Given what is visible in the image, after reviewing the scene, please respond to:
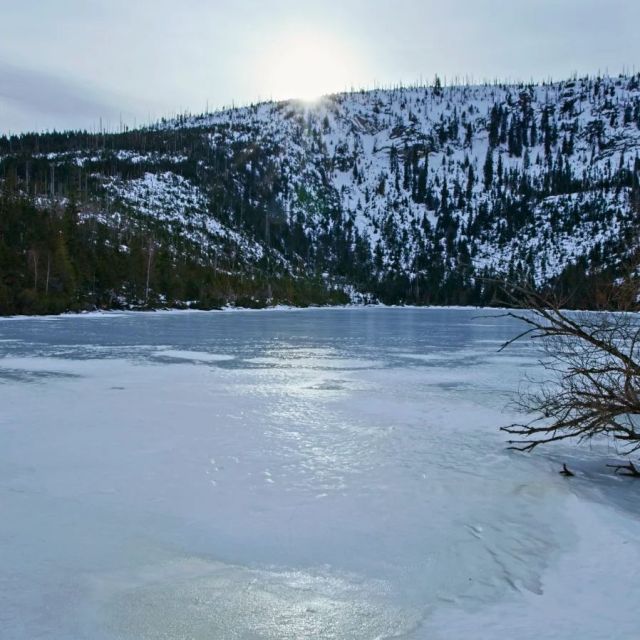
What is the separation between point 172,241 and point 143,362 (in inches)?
4122

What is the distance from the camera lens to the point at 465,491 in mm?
6730

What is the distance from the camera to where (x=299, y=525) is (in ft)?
18.5

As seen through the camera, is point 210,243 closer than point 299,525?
No

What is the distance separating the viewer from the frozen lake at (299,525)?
3.92 meters

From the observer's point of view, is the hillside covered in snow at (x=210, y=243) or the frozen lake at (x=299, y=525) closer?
the frozen lake at (x=299, y=525)

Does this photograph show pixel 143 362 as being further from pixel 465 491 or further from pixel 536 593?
pixel 536 593

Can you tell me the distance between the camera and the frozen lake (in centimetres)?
392

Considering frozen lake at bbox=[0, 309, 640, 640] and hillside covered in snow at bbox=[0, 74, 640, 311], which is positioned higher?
hillside covered in snow at bbox=[0, 74, 640, 311]


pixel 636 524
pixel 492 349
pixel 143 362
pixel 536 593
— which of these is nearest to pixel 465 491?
pixel 636 524

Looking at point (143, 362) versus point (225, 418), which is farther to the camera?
point (143, 362)

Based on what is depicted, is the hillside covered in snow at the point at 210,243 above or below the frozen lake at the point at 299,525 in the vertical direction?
above

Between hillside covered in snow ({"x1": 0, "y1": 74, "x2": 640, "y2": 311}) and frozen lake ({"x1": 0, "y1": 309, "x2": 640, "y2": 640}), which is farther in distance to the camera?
hillside covered in snow ({"x1": 0, "y1": 74, "x2": 640, "y2": 311})

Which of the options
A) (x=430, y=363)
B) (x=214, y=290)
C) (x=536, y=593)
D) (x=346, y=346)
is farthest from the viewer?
(x=214, y=290)

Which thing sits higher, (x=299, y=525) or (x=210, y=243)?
(x=210, y=243)
